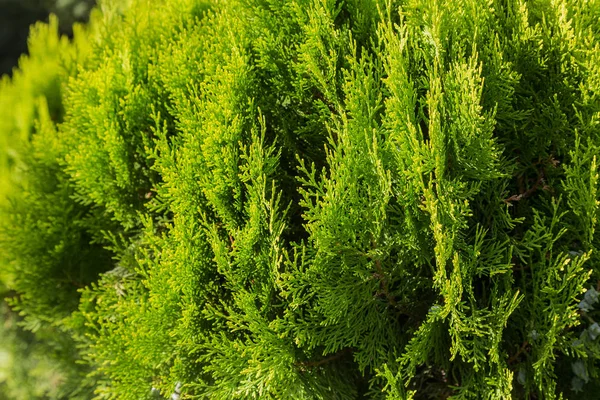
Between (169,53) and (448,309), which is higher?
(169,53)

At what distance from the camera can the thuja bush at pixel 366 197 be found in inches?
104

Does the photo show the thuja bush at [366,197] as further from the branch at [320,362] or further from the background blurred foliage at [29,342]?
the background blurred foliage at [29,342]

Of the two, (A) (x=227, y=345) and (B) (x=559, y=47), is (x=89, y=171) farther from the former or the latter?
(B) (x=559, y=47)

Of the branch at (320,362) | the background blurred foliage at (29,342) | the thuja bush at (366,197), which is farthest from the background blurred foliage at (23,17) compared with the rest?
the branch at (320,362)

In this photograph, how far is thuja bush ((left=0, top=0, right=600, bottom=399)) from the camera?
264cm

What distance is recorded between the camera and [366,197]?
2.71 metres

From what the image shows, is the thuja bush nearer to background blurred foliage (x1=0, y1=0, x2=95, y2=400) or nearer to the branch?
the branch

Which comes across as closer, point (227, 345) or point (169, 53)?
point (227, 345)

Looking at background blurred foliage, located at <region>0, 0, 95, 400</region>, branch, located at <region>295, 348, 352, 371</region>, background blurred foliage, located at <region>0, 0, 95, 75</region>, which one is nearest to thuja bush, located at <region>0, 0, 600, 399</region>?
branch, located at <region>295, 348, 352, 371</region>

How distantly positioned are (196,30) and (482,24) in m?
1.84

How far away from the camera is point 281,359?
279 centimetres

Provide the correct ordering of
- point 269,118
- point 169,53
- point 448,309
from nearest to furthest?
point 448,309, point 269,118, point 169,53

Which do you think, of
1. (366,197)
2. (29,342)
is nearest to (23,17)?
(29,342)

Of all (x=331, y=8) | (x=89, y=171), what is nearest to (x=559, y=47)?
(x=331, y=8)
